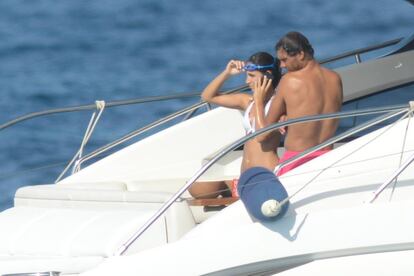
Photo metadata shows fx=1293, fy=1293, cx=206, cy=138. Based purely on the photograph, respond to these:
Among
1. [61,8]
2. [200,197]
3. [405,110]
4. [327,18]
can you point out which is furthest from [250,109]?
[61,8]

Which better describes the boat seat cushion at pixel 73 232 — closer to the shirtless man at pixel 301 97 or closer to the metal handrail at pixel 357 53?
the shirtless man at pixel 301 97

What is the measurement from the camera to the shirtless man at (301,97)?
18.8 ft

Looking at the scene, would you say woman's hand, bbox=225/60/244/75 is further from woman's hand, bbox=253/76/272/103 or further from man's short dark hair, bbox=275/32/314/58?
man's short dark hair, bbox=275/32/314/58

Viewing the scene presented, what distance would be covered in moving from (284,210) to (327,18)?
37.7ft

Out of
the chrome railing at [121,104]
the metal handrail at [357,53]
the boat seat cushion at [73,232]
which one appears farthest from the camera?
the metal handrail at [357,53]

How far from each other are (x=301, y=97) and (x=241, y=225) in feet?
3.18

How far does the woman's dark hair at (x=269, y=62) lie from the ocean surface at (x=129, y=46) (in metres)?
6.28

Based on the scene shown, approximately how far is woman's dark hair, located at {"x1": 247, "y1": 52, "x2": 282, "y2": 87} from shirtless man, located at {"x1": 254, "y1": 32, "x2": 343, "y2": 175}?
0.16 meters

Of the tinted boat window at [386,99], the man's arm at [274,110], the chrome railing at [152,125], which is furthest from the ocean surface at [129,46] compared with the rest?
the man's arm at [274,110]

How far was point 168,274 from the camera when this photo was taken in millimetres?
4898

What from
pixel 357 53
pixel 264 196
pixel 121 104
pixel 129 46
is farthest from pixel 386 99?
pixel 129 46

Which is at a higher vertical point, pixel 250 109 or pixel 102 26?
pixel 102 26

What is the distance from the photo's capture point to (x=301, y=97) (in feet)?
18.9

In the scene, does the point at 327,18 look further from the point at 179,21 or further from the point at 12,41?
the point at 12,41
